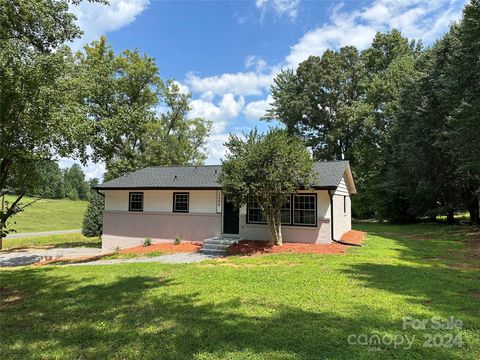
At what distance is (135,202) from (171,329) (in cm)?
1301

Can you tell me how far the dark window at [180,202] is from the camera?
625 inches

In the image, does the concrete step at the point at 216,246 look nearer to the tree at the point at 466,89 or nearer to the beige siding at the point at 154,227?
the beige siding at the point at 154,227

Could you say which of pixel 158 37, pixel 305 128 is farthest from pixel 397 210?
pixel 158 37

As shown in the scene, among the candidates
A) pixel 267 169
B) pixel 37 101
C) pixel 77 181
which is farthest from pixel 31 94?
pixel 77 181

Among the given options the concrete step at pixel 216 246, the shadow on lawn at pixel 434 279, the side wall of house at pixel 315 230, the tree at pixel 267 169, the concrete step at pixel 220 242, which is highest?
the tree at pixel 267 169

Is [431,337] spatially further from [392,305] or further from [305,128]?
[305,128]

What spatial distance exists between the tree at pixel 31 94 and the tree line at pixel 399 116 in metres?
16.9

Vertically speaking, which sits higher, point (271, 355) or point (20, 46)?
point (20, 46)

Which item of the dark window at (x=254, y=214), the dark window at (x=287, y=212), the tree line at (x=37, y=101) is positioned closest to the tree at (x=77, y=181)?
the dark window at (x=254, y=214)

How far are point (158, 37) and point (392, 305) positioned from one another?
44.4 feet

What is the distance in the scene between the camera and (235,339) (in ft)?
14.2

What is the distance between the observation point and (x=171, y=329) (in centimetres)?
469

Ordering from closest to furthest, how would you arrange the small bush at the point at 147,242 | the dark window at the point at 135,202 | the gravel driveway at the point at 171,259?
the gravel driveway at the point at 171,259 → the small bush at the point at 147,242 → the dark window at the point at 135,202

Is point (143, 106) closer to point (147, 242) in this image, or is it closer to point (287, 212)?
point (147, 242)
